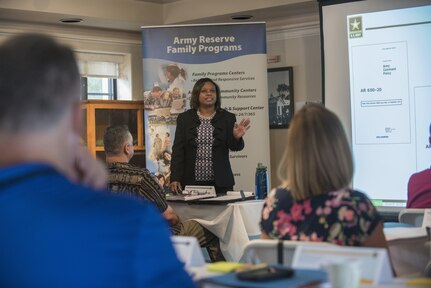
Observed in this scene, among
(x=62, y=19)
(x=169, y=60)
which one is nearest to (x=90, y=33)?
(x=62, y=19)

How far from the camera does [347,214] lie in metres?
2.35

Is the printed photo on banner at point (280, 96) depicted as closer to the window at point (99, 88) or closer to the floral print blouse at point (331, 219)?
the window at point (99, 88)

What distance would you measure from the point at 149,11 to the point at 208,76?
1.22 meters

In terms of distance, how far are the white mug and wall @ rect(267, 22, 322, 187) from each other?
241 inches

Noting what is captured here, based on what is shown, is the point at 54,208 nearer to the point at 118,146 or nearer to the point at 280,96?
the point at 118,146

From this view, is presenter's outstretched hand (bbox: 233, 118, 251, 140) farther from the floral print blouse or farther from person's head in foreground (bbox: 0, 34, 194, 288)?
person's head in foreground (bbox: 0, 34, 194, 288)

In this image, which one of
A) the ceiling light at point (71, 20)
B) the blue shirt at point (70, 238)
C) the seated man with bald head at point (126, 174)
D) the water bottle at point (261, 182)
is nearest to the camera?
the blue shirt at point (70, 238)

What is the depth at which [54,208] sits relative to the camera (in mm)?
1141

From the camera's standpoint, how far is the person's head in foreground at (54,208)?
1140 millimetres

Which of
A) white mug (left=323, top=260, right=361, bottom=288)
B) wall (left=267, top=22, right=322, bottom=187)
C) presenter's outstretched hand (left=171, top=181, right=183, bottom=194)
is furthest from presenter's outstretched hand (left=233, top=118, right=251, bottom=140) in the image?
white mug (left=323, top=260, right=361, bottom=288)

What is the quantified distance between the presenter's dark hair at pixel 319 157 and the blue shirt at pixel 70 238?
130 centimetres

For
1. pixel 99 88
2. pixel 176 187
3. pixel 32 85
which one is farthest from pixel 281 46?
pixel 32 85

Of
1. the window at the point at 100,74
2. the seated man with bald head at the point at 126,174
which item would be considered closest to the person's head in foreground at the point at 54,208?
the seated man with bald head at the point at 126,174

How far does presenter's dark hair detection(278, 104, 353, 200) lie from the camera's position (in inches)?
94.7
